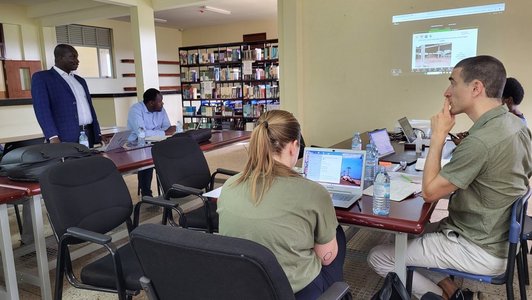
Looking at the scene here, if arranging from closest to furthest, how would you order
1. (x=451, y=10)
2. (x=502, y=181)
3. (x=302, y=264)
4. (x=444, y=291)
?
(x=302, y=264)
(x=502, y=181)
(x=444, y=291)
(x=451, y=10)

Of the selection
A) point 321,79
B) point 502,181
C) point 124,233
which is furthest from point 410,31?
point 124,233

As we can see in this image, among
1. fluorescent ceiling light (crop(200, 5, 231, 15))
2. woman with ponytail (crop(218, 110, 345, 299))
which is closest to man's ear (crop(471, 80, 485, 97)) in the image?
woman with ponytail (crop(218, 110, 345, 299))

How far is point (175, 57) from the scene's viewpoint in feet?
36.4

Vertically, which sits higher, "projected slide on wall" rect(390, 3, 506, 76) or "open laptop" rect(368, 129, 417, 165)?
"projected slide on wall" rect(390, 3, 506, 76)

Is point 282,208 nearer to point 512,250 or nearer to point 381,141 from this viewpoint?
point 512,250

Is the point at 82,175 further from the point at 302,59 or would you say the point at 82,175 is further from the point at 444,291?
the point at 302,59

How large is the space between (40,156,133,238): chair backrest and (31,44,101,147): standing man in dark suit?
153 cm

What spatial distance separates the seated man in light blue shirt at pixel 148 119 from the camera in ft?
11.9

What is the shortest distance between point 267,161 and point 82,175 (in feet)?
3.49

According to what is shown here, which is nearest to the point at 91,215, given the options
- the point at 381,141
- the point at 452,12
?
the point at 381,141

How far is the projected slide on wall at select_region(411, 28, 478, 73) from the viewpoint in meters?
4.20

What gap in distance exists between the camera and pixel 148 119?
12.5 ft

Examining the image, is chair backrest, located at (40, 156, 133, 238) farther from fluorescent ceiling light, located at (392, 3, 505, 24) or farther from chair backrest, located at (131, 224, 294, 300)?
fluorescent ceiling light, located at (392, 3, 505, 24)

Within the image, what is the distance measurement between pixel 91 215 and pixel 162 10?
569 cm
